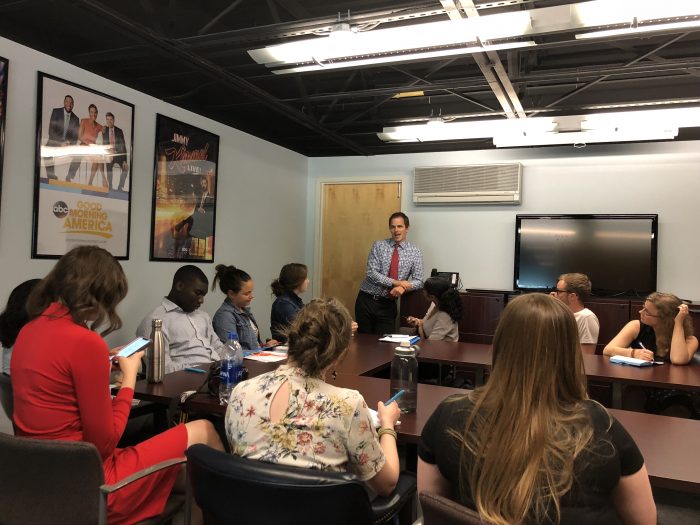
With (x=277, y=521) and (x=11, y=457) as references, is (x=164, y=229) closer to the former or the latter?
(x=11, y=457)

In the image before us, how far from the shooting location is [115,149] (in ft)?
13.6

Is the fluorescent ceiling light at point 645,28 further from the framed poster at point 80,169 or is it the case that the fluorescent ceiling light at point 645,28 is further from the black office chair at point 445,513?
the framed poster at point 80,169

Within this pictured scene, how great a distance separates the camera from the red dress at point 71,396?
1.72 meters

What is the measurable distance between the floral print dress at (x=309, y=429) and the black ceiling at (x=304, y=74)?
7.26ft

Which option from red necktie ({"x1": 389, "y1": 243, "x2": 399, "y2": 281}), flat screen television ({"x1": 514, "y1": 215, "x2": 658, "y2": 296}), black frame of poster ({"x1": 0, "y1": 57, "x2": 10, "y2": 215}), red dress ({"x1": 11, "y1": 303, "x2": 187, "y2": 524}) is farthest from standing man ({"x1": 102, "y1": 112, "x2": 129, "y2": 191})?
flat screen television ({"x1": 514, "y1": 215, "x2": 658, "y2": 296})

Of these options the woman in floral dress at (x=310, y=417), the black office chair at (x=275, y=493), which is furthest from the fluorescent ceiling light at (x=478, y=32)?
the black office chair at (x=275, y=493)

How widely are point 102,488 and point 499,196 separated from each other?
5249 millimetres

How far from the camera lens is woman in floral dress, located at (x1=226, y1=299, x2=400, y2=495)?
1528 millimetres

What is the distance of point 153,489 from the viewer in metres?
1.80

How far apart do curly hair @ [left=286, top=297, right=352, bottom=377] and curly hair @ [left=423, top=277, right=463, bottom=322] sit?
2548mm

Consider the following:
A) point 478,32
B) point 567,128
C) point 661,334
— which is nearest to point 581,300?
point 661,334

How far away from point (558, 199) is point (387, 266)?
6.51 feet

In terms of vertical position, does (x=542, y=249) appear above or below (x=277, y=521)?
above

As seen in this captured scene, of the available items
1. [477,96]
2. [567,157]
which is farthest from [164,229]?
[567,157]
